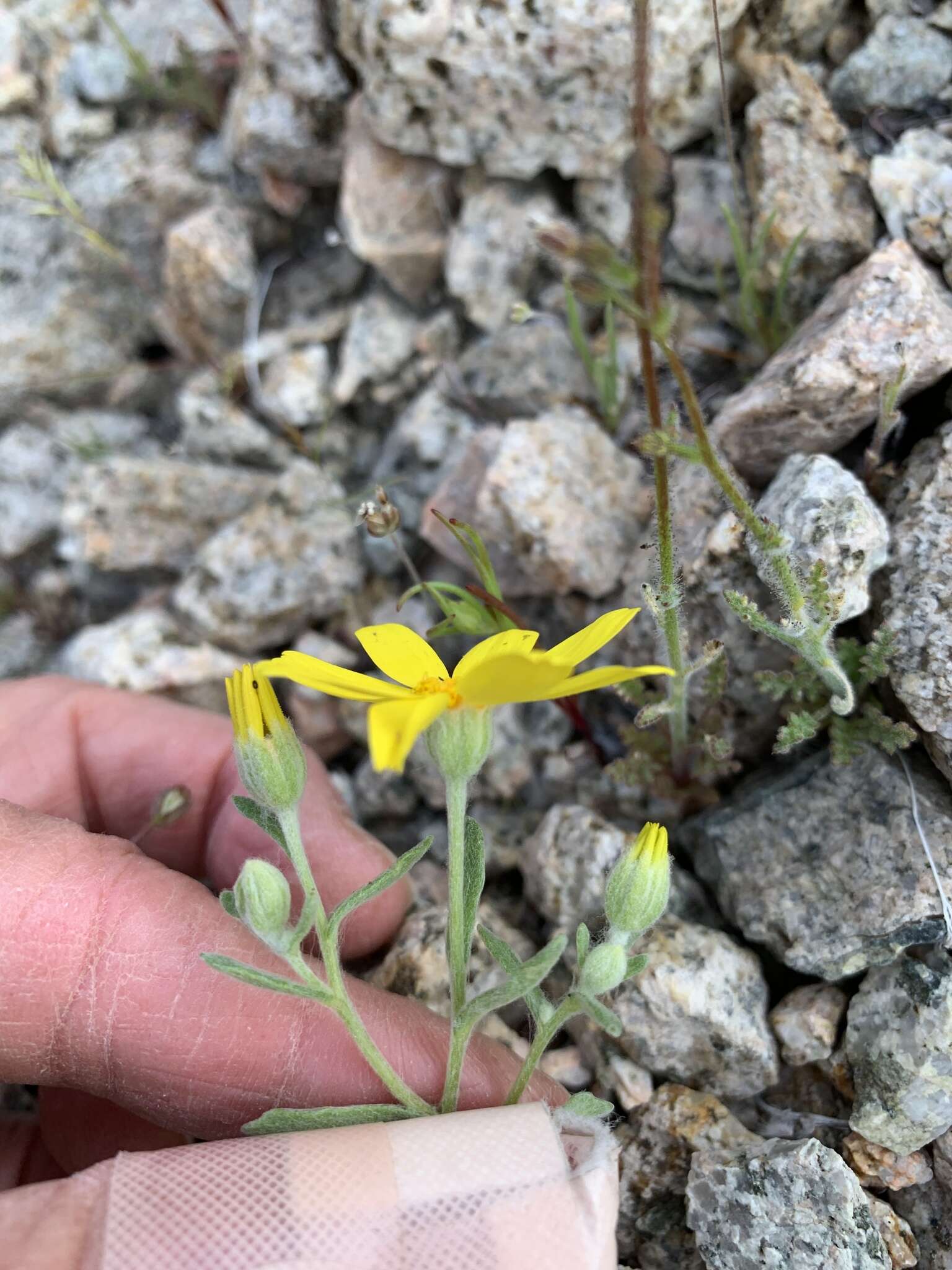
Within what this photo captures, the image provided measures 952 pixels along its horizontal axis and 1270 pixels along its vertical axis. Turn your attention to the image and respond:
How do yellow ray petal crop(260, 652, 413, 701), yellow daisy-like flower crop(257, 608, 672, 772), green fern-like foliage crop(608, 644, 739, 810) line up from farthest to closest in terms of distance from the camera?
1. green fern-like foliage crop(608, 644, 739, 810)
2. yellow ray petal crop(260, 652, 413, 701)
3. yellow daisy-like flower crop(257, 608, 672, 772)

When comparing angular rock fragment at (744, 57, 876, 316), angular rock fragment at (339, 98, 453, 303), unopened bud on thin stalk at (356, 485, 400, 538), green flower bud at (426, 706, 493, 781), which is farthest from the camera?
angular rock fragment at (339, 98, 453, 303)

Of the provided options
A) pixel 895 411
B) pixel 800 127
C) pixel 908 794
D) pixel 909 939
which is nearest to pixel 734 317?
pixel 800 127

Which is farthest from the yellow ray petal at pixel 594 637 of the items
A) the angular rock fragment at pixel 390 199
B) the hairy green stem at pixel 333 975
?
the angular rock fragment at pixel 390 199

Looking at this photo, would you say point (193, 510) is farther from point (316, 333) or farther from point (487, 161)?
point (487, 161)

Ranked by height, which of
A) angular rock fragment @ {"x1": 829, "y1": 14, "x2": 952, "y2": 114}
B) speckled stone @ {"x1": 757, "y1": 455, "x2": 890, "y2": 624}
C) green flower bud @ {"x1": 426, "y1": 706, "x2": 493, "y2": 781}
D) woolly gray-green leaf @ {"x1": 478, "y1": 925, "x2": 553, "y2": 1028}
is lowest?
woolly gray-green leaf @ {"x1": 478, "y1": 925, "x2": 553, "y2": 1028}

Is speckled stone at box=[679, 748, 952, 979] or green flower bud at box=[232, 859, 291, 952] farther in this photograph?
speckled stone at box=[679, 748, 952, 979]

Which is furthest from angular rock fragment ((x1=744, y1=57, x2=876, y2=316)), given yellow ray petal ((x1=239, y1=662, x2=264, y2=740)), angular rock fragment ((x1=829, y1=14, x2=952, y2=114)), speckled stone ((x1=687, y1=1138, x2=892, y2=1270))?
speckled stone ((x1=687, y1=1138, x2=892, y2=1270))

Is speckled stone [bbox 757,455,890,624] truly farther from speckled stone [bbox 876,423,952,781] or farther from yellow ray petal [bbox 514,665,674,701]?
yellow ray petal [bbox 514,665,674,701]
